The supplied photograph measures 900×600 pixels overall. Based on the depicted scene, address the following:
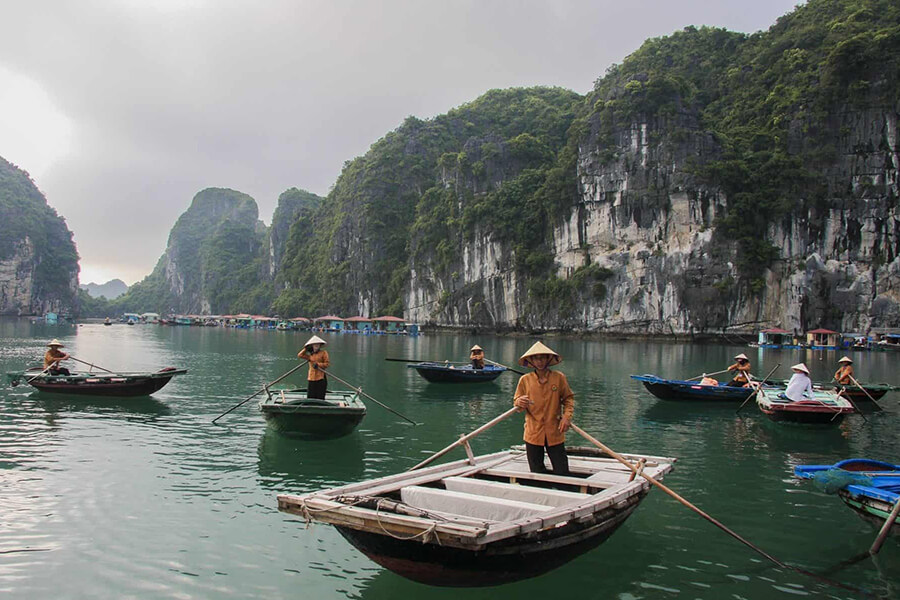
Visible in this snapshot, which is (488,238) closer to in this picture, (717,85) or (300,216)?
(717,85)

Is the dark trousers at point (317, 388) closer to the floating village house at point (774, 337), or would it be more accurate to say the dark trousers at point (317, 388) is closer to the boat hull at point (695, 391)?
the boat hull at point (695, 391)

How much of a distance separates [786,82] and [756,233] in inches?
715

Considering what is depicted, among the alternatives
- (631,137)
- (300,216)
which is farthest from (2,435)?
(300,216)

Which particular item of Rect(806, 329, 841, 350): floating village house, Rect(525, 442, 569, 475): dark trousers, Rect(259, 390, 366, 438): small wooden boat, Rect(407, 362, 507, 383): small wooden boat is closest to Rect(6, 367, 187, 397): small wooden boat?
Rect(259, 390, 366, 438): small wooden boat

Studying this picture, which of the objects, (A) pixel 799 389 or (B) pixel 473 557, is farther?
(A) pixel 799 389

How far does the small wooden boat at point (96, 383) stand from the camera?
51.5 feet

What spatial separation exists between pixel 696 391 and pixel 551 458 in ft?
38.5

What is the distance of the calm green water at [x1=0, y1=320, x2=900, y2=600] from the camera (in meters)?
5.56

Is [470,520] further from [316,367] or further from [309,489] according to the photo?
[316,367]

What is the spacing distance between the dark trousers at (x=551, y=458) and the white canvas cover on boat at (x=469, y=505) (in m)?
0.97

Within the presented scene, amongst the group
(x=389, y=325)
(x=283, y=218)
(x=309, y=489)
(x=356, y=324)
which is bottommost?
(x=309, y=489)


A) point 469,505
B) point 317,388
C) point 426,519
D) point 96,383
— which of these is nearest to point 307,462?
point 317,388

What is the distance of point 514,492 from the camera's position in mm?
5848

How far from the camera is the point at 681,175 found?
196ft
